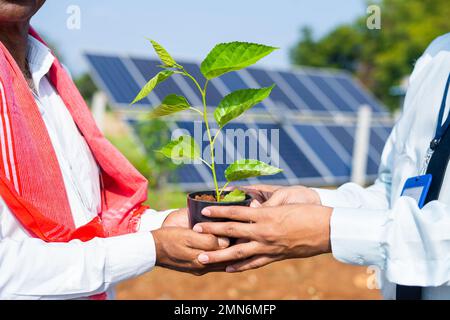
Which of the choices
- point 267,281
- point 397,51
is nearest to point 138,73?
point 267,281

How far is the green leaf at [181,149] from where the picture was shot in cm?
178

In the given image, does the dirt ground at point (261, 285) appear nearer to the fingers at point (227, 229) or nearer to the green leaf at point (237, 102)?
the fingers at point (227, 229)

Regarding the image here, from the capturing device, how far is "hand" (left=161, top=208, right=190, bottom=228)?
7.07 ft

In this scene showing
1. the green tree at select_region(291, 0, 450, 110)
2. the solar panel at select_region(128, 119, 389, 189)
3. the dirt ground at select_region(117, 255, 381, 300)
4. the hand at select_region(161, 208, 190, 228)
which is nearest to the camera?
the hand at select_region(161, 208, 190, 228)

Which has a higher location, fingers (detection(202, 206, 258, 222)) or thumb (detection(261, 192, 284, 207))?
fingers (detection(202, 206, 258, 222))

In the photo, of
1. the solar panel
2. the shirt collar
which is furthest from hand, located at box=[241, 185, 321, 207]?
the solar panel

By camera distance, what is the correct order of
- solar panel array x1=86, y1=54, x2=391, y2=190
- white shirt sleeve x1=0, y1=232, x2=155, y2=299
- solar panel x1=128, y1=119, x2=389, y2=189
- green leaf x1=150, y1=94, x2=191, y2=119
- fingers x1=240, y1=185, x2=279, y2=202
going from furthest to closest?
1. solar panel array x1=86, y1=54, x2=391, y2=190
2. solar panel x1=128, y1=119, x2=389, y2=189
3. fingers x1=240, y1=185, x2=279, y2=202
4. green leaf x1=150, y1=94, x2=191, y2=119
5. white shirt sleeve x1=0, y1=232, x2=155, y2=299

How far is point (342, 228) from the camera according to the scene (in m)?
1.88

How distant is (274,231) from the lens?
1.87 m

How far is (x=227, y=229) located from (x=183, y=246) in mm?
150

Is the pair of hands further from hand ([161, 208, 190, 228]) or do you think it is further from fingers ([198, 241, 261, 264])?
hand ([161, 208, 190, 228])
